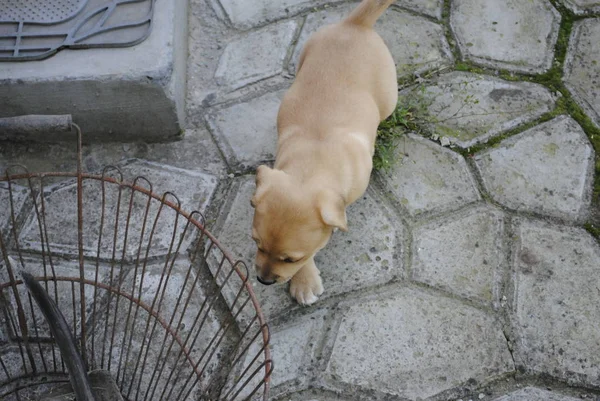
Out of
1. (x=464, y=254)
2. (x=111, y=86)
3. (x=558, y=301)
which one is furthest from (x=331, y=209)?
(x=111, y=86)

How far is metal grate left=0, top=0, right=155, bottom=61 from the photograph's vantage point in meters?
2.93

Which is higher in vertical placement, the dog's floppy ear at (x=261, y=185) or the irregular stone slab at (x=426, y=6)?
the irregular stone slab at (x=426, y=6)

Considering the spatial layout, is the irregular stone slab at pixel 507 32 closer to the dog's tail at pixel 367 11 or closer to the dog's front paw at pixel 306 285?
the dog's tail at pixel 367 11

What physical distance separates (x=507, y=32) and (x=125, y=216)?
224cm

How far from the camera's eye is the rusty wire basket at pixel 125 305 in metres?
2.36

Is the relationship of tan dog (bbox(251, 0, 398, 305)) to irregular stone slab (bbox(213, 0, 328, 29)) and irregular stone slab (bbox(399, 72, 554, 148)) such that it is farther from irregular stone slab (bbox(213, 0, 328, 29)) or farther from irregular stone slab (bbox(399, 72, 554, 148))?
irregular stone slab (bbox(213, 0, 328, 29))

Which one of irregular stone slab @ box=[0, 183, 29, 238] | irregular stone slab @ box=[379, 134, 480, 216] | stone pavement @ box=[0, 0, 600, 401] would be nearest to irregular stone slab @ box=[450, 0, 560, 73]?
stone pavement @ box=[0, 0, 600, 401]

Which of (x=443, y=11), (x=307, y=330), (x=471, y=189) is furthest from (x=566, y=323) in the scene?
(x=443, y=11)

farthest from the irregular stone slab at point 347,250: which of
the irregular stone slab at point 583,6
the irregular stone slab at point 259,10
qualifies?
the irregular stone slab at point 583,6

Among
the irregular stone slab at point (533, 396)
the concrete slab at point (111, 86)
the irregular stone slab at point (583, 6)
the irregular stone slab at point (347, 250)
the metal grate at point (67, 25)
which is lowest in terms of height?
the irregular stone slab at point (533, 396)

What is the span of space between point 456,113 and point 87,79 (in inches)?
69.1

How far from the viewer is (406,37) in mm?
3492

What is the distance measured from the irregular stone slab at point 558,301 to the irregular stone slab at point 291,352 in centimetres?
82

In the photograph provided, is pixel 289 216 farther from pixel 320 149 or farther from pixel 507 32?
pixel 507 32
